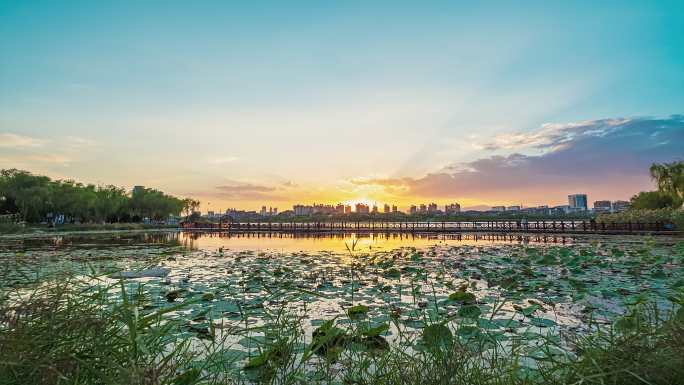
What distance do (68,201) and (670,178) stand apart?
71444mm

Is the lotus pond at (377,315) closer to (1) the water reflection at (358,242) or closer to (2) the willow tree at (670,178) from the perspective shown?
(1) the water reflection at (358,242)

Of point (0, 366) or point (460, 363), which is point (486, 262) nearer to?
point (460, 363)

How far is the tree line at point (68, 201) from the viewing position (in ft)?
150

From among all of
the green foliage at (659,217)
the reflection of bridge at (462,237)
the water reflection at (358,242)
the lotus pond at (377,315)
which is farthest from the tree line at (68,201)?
the green foliage at (659,217)

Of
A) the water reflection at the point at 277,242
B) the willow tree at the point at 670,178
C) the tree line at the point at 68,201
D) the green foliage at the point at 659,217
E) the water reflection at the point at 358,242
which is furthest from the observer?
the tree line at the point at 68,201

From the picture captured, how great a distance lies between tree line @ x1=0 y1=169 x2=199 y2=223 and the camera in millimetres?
45688

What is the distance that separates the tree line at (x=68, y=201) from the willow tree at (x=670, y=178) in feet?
228

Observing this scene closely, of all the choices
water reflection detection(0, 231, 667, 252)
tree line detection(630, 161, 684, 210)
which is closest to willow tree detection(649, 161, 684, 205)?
tree line detection(630, 161, 684, 210)

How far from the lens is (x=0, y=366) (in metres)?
1.58

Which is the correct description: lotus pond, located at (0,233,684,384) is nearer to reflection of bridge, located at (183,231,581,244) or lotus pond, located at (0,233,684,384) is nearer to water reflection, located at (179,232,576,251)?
water reflection, located at (179,232,576,251)

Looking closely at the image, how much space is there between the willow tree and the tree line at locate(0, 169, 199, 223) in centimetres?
6952

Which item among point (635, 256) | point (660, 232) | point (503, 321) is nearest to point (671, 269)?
point (635, 256)

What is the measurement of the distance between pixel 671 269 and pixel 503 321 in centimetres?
697

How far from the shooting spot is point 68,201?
5009 cm
